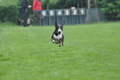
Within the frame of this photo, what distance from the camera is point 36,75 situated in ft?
30.9

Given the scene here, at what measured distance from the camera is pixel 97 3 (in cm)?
4828

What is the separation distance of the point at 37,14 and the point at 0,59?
2696 centimetres

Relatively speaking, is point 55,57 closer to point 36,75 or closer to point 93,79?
point 36,75

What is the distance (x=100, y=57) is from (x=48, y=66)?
8.16 feet

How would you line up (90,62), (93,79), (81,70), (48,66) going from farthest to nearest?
1. (90,62)
2. (48,66)
3. (81,70)
4. (93,79)

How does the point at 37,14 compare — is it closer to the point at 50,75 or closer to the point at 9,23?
the point at 9,23

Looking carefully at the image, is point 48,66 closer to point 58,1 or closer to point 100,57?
point 100,57

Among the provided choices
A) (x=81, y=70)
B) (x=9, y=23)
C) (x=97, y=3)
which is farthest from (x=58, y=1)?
(x=81, y=70)

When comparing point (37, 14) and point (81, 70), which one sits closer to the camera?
point (81, 70)

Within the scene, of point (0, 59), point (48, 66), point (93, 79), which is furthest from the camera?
point (0, 59)

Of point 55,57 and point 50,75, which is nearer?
point 50,75

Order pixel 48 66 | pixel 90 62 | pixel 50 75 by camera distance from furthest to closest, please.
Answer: pixel 90 62 < pixel 48 66 < pixel 50 75

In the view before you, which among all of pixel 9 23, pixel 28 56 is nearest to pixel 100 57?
pixel 28 56

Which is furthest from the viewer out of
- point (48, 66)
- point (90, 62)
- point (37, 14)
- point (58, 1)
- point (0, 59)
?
point (58, 1)
